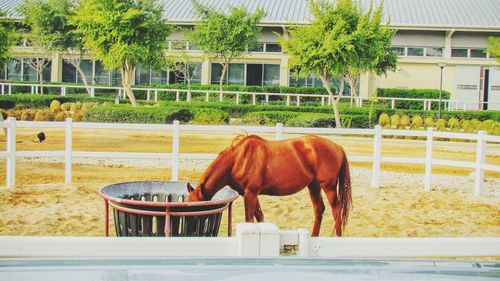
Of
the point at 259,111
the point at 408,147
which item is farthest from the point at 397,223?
the point at 259,111

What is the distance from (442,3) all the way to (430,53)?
6811 mm

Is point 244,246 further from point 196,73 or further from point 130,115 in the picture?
point 196,73

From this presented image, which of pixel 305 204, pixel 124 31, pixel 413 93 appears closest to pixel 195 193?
pixel 305 204

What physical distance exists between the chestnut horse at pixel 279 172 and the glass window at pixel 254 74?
1299 inches

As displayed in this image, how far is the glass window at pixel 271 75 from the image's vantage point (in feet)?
132

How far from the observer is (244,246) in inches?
115

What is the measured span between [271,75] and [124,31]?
44.2 ft

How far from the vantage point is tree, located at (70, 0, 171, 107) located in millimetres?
28703

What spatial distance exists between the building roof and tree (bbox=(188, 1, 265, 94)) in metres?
3.17

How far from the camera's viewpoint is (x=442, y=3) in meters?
44.8

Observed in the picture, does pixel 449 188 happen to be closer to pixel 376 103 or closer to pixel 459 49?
pixel 376 103

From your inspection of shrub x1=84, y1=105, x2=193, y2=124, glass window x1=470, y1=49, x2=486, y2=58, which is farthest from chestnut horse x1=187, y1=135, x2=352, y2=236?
glass window x1=470, y1=49, x2=486, y2=58

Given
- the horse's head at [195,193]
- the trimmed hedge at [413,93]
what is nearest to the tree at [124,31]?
the trimmed hedge at [413,93]

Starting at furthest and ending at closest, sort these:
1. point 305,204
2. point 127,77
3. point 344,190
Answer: point 127,77
point 305,204
point 344,190
